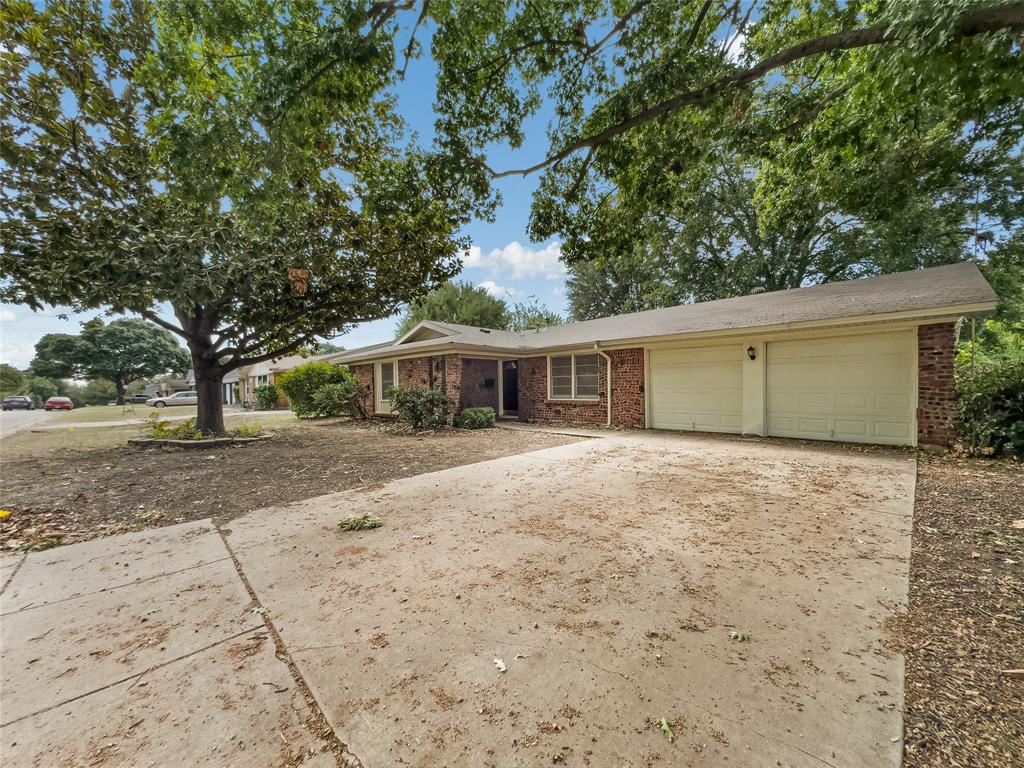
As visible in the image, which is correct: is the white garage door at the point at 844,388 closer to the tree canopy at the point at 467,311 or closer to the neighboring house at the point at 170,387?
the tree canopy at the point at 467,311

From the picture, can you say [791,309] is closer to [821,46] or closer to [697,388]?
[697,388]

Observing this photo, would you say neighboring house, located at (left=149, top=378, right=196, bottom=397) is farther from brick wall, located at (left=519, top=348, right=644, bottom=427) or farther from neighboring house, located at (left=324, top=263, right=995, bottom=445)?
brick wall, located at (left=519, top=348, right=644, bottom=427)

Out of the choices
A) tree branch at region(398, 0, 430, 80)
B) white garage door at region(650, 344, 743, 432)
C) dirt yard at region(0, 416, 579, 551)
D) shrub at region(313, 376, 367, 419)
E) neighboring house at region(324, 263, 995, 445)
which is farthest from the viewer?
shrub at region(313, 376, 367, 419)

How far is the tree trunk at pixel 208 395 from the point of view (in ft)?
34.6

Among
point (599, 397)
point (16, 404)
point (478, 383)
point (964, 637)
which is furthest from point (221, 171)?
point (16, 404)

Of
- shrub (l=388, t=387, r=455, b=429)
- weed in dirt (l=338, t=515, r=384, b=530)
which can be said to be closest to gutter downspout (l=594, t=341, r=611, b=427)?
shrub (l=388, t=387, r=455, b=429)

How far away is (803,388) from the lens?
8648 millimetres

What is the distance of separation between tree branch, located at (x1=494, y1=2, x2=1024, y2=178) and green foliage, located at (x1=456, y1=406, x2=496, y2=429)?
7.13 meters

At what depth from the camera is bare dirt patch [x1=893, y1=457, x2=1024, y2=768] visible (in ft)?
5.13

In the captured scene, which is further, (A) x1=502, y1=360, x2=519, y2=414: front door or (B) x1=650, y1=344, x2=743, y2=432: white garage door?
(A) x1=502, y1=360, x2=519, y2=414: front door

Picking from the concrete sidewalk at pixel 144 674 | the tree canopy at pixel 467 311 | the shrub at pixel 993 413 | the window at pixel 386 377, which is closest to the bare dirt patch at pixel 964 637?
the concrete sidewalk at pixel 144 674

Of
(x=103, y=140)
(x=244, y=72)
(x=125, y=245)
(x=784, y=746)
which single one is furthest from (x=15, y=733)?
(x=103, y=140)

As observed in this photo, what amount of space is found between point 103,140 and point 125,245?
178 centimetres

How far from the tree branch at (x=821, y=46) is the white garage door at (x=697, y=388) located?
6274mm
